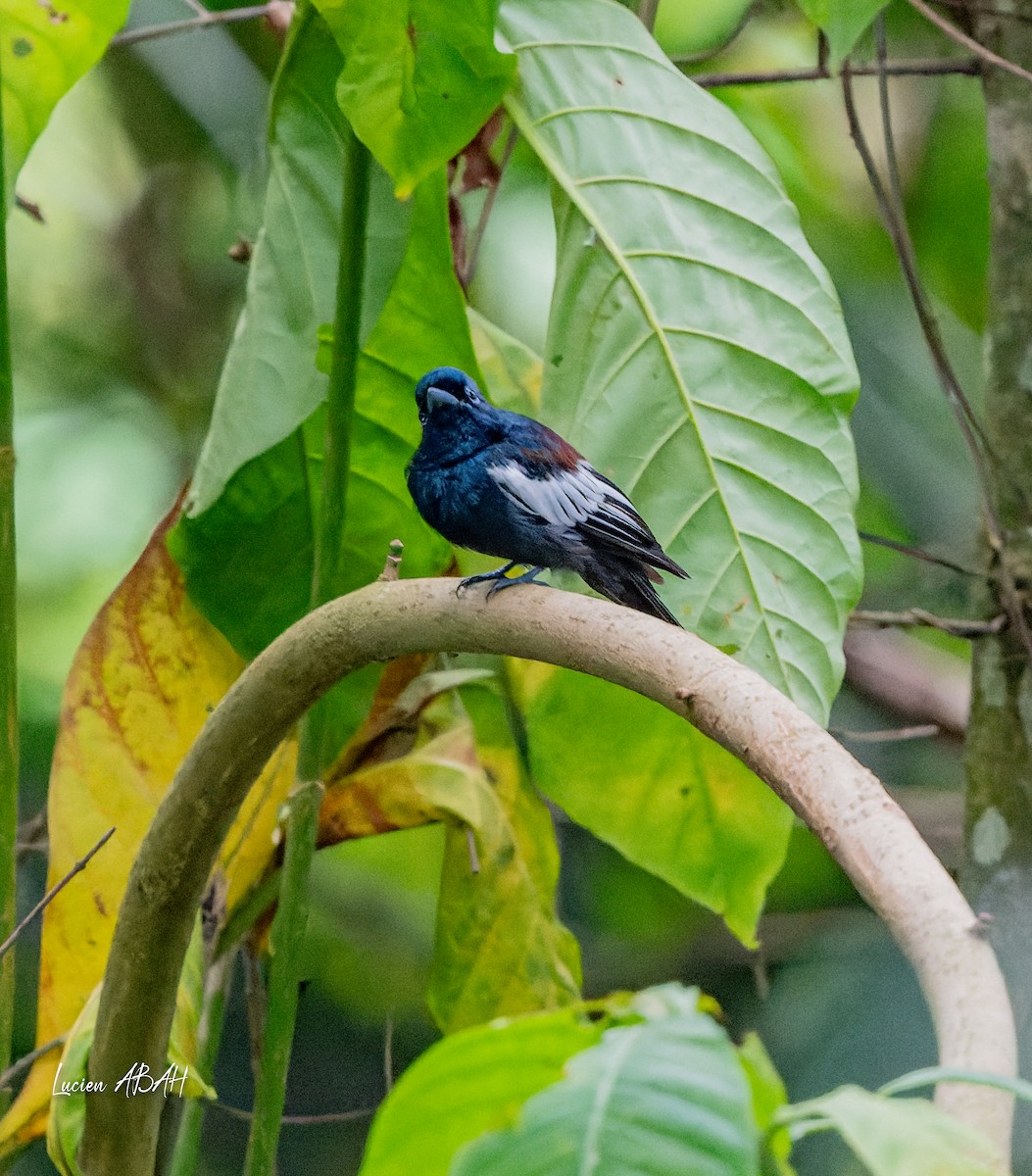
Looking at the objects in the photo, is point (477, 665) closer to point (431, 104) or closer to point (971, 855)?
point (971, 855)

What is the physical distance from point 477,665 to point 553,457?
0.59 metres

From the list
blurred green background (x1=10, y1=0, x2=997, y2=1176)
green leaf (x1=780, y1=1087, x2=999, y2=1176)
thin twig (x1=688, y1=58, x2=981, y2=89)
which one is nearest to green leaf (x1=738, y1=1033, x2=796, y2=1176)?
green leaf (x1=780, y1=1087, x2=999, y2=1176)

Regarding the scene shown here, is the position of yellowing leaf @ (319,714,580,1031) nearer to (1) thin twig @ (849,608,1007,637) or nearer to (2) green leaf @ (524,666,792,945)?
(2) green leaf @ (524,666,792,945)

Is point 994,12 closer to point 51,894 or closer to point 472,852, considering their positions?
point 472,852

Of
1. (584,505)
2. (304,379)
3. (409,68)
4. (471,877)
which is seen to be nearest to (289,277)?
(304,379)

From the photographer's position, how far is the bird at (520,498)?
109 centimetres

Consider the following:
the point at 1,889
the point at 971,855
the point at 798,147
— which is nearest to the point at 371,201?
the point at 1,889

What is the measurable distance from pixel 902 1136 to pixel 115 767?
45.7 inches

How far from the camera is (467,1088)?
38 cm

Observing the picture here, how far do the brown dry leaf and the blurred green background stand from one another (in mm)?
886

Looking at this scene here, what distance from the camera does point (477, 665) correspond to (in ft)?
5.49

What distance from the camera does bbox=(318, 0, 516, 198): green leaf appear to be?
0.99 meters

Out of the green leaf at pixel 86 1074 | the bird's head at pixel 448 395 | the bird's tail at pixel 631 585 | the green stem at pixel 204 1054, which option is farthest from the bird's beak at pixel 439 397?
the green stem at pixel 204 1054

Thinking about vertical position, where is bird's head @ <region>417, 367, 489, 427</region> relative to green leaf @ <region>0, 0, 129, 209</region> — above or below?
below
